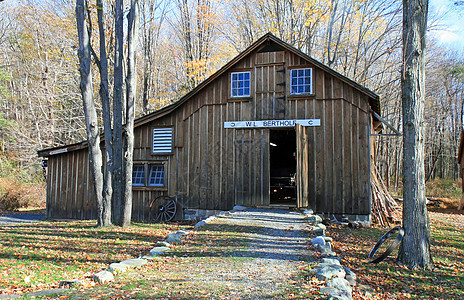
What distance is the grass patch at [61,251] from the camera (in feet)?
17.9

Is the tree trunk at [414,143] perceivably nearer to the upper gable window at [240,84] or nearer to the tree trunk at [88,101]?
the upper gable window at [240,84]

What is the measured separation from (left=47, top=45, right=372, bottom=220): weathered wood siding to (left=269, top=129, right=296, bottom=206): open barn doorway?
4.19 meters

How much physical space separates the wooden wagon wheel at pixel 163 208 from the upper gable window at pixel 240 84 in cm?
482

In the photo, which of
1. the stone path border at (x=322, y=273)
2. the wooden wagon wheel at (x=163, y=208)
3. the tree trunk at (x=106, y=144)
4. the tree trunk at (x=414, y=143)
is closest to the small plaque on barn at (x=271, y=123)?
the wooden wagon wheel at (x=163, y=208)

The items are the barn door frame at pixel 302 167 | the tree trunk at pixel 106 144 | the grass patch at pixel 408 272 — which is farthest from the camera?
the barn door frame at pixel 302 167

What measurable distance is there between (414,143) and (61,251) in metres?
7.49

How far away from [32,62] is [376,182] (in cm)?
2341

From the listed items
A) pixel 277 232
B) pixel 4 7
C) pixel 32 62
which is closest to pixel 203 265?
pixel 277 232

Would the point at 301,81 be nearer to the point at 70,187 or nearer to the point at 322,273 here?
the point at 322,273

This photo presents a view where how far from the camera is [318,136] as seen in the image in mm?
12594

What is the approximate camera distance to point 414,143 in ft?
22.8

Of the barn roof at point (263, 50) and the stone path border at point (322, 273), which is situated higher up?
the barn roof at point (263, 50)

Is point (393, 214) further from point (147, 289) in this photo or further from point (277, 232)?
point (147, 289)

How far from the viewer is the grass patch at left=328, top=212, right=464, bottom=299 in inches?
224
